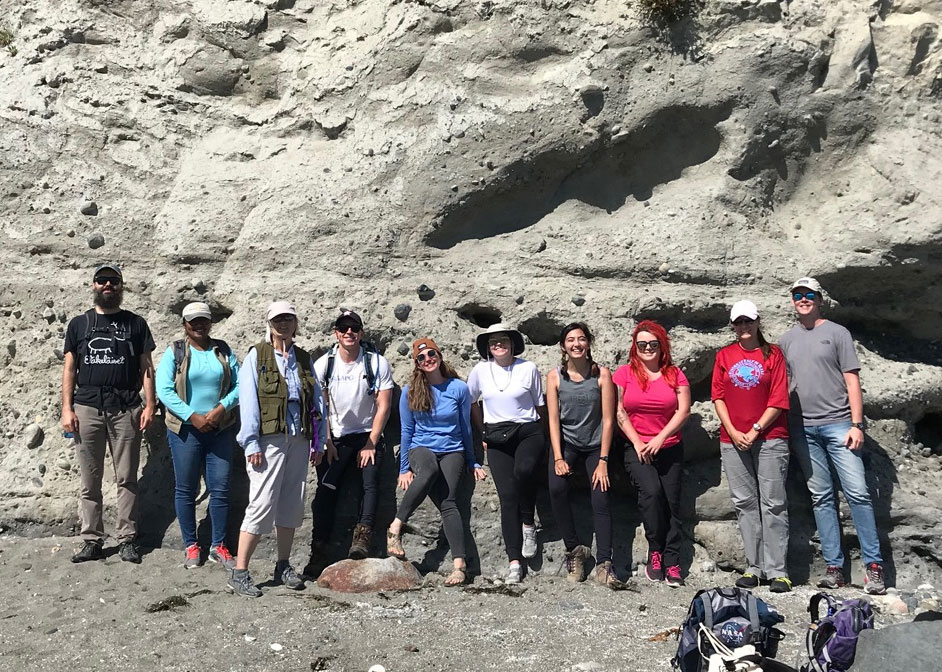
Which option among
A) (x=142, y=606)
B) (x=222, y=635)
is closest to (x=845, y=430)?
(x=222, y=635)

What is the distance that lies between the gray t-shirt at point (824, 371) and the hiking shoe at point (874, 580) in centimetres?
98

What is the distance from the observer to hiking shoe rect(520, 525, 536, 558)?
616 cm

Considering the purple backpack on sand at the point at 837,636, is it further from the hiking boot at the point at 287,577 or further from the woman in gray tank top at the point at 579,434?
the hiking boot at the point at 287,577

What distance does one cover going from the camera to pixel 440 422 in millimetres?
6188

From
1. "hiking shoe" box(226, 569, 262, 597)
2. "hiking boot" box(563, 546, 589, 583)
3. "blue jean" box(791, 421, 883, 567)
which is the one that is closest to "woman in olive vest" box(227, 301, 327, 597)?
"hiking shoe" box(226, 569, 262, 597)

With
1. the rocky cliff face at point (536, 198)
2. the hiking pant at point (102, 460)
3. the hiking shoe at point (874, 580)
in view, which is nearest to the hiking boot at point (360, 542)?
the rocky cliff face at point (536, 198)

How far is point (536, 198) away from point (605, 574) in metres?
3.37

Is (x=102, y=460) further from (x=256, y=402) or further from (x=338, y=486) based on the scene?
(x=338, y=486)

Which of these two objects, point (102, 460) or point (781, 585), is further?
point (102, 460)

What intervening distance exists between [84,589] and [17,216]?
3.82m

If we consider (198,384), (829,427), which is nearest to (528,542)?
(829,427)

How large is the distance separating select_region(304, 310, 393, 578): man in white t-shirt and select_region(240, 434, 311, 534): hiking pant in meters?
0.37

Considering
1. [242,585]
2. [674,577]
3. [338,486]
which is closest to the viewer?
[242,585]

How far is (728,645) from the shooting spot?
12.0 feet
